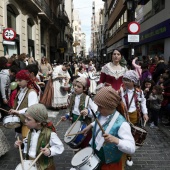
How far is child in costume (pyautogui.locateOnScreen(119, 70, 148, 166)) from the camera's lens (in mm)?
3777

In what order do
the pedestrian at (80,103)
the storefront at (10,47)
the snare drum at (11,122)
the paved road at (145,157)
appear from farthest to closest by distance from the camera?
the storefront at (10,47), the paved road at (145,157), the pedestrian at (80,103), the snare drum at (11,122)

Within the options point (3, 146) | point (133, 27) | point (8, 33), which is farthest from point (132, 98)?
point (8, 33)

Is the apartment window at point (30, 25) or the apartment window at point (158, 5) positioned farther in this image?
the apartment window at point (30, 25)

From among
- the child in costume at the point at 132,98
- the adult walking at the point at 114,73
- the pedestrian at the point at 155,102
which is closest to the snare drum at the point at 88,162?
the child in costume at the point at 132,98

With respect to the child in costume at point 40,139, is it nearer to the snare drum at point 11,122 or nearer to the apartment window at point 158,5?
the snare drum at point 11,122

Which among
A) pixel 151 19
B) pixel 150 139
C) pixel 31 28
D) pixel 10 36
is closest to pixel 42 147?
pixel 150 139

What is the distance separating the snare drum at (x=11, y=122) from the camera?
3.33 meters

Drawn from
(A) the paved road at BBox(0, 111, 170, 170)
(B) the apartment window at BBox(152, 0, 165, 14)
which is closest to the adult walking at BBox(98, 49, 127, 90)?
(A) the paved road at BBox(0, 111, 170, 170)

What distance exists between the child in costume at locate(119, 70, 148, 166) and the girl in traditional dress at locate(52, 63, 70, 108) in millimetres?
5048

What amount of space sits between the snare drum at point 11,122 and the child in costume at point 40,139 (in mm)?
717

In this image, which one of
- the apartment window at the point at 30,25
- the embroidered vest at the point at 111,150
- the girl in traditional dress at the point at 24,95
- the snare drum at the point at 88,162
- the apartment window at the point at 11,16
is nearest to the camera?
the snare drum at the point at 88,162

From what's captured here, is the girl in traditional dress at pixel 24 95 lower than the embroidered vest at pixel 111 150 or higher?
higher

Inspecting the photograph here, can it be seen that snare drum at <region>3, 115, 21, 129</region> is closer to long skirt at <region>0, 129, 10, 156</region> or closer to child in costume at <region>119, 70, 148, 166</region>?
long skirt at <region>0, 129, 10, 156</region>

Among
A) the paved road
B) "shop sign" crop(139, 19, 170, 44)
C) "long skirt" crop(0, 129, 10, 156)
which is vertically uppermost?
Result: "shop sign" crop(139, 19, 170, 44)
